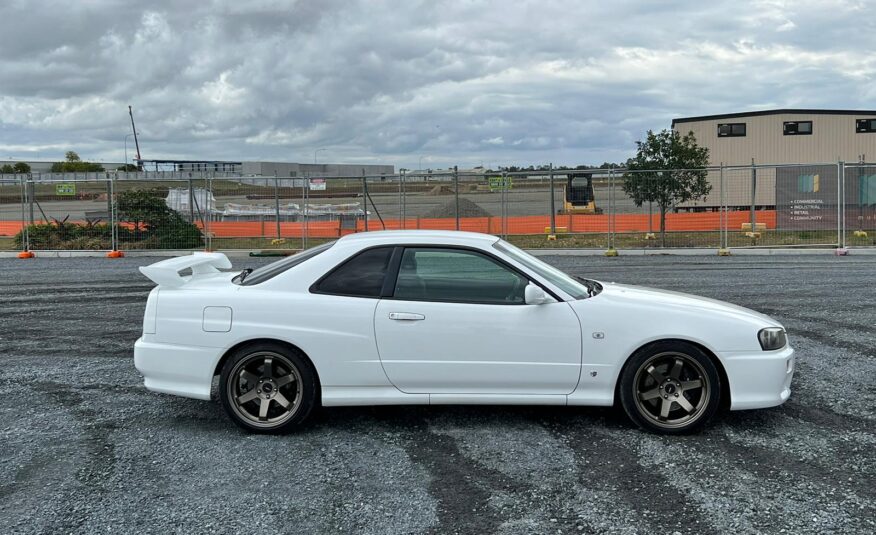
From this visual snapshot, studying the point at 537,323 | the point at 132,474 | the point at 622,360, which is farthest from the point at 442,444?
the point at 132,474

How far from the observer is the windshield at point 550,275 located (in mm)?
5039

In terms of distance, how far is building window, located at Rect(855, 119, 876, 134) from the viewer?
29.6 m

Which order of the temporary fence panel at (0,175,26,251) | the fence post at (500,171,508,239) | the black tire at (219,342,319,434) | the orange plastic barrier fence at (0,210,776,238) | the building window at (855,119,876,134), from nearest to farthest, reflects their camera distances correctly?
the black tire at (219,342,319,434) → the fence post at (500,171,508,239) → the temporary fence panel at (0,175,26,251) → the orange plastic barrier fence at (0,210,776,238) → the building window at (855,119,876,134)

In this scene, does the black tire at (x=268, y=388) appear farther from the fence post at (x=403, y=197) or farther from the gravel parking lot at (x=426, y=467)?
the fence post at (x=403, y=197)

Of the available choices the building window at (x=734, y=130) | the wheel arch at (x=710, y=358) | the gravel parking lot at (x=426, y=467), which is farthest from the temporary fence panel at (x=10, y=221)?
the building window at (x=734, y=130)

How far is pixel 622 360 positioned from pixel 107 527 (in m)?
3.15

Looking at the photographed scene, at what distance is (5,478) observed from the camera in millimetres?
4312

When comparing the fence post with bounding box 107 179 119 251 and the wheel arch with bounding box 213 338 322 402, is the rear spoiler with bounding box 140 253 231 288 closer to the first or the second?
the wheel arch with bounding box 213 338 322 402

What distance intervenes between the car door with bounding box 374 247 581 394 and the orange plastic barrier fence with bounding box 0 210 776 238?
16159 millimetres

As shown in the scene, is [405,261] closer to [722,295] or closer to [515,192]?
[722,295]

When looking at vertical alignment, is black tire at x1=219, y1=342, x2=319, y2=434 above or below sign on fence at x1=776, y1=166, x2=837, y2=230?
below

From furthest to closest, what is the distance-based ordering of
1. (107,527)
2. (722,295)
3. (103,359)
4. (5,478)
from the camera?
(722,295)
(103,359)
(5,478)
(107,527)

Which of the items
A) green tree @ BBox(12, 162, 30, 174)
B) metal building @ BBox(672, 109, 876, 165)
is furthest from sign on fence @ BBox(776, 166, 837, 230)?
green tree @ BBox(12, 162, 30, 174)

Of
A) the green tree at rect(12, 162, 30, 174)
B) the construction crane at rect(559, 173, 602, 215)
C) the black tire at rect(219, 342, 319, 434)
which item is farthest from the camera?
the green tree at rect(12, 162, 30, 174)
